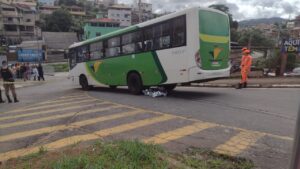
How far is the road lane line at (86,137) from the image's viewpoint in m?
5.07

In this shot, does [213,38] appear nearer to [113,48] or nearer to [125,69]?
[125,69]

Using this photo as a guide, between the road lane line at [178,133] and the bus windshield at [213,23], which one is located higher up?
the bus windshield at [213,23]

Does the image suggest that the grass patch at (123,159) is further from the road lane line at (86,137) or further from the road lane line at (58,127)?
the road lane line at (58,127)

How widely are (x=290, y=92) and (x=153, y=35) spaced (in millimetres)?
5606

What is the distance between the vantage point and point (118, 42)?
45.2 feet

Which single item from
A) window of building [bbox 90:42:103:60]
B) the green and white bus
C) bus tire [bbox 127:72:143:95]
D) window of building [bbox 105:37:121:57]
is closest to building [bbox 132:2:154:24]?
window of building [bbox 90:42:103:60]

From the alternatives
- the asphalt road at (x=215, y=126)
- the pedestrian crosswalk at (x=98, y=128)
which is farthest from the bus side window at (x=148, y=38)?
the pedestrian crosswalk at (x=98, y=128)

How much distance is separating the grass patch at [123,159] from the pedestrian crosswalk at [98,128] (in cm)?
51

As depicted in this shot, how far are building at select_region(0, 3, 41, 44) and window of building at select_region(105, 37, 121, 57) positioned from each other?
71841mm

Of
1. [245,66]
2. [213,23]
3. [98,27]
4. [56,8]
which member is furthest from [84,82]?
[56,8]

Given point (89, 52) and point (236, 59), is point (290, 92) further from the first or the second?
point (236, 59)

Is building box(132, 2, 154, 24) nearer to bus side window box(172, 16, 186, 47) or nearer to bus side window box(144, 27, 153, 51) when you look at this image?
bus side window box(144, 27, 153, 51)

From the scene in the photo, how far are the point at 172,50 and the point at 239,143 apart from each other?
20.2 feet

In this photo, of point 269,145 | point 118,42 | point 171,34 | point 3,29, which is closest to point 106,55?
point 118,42
